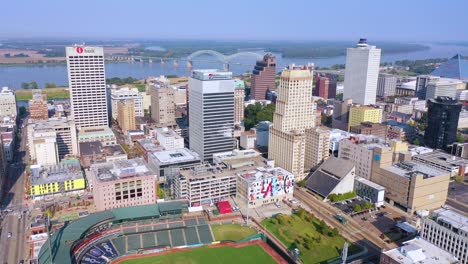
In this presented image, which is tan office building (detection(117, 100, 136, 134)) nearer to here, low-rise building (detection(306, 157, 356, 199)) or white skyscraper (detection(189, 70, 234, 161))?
white skyscraper (detection(189, 70, 234, 161))

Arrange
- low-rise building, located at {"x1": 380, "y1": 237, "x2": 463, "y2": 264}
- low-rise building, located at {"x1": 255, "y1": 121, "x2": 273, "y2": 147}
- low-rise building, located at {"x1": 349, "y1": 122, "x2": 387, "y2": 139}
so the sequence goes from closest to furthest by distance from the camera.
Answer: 1. low-rise building, located at {"x1": 380, "y1": 237, "x2": 463, "y2": 264}
2. low-rise building, located at {"x1": 349, "y1": 122, "x2": 387, "y2": 139}
3. low-rise building, located at {"x1": 255, "y1": 121, "x2": 273, "y2": 147}

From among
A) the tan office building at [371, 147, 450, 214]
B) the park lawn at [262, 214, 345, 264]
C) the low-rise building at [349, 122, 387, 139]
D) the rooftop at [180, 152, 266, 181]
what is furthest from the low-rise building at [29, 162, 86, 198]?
the low-rise building at [349, 122, 387, 139]

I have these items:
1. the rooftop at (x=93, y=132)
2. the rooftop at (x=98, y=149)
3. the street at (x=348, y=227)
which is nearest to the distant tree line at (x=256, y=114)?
the rooftop at (x=93, y=132)

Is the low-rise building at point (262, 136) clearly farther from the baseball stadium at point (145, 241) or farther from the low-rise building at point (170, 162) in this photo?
the baseball stadium at point (145, 241)

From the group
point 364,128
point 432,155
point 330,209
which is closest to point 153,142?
point 330,209

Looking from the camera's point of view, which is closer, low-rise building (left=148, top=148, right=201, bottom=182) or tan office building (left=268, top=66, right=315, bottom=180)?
low-rise building (left=148, top=148, right=201, bottom=182)

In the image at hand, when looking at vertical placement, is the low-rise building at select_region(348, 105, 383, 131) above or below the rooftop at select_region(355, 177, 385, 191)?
above

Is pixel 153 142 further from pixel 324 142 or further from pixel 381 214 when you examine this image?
pixel 381 214
